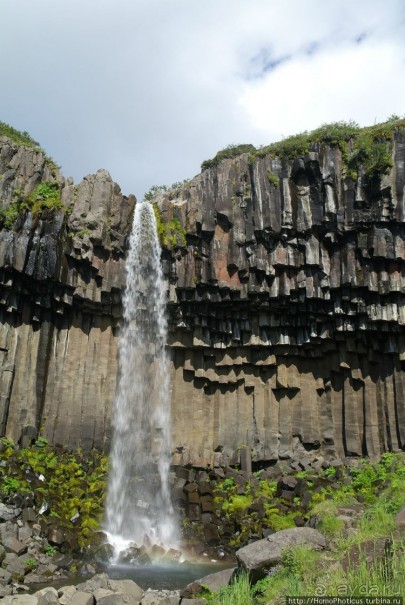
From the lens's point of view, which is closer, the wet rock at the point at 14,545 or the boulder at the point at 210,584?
the boulder at the point at 210,584

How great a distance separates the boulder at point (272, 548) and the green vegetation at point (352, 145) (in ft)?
43.4

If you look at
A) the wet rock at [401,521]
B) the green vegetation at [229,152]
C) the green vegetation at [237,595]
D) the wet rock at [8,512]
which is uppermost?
the green vegetation at [229,152]

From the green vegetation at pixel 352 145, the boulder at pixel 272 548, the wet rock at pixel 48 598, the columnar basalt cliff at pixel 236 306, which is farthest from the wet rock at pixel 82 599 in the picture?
the green vegetation at pixel 352 145

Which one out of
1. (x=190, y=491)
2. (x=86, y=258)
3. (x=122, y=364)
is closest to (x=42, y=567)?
(x=190, y=491)

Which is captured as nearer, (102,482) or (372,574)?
(372,574)

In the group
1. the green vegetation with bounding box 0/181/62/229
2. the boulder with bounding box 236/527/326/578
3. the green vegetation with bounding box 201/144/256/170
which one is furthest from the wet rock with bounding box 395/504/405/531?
the green vegetation with bounding box 201/144/256/170

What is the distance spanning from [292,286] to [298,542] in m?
11.4

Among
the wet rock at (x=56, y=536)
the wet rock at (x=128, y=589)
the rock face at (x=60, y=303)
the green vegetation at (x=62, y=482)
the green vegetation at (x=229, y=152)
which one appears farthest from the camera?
the green vegetation at (x=229, y=152)

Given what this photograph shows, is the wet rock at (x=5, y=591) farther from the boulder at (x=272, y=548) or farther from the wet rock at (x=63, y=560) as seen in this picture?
the boulder at (x=272, y=548)

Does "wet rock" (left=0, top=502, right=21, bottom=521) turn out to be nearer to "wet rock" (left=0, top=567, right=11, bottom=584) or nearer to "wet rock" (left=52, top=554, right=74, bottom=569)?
"wet rock" (left=52, top=554, right=74, bottom=569)

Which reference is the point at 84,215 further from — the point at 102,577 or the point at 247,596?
the point at 247,596

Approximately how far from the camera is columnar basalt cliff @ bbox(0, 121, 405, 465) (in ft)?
59.2

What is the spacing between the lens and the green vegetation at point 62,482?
569 inches

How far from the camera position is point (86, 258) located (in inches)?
717
